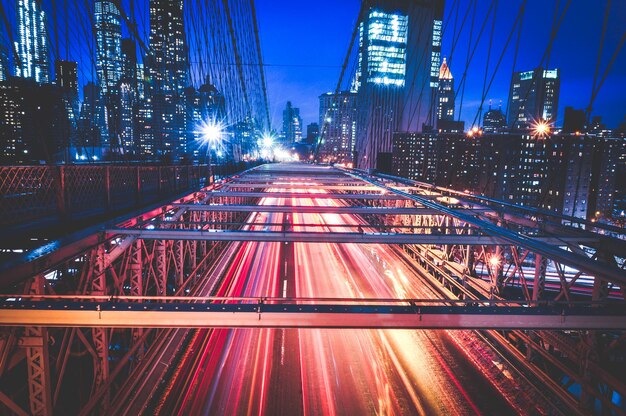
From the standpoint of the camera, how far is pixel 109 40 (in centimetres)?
1506

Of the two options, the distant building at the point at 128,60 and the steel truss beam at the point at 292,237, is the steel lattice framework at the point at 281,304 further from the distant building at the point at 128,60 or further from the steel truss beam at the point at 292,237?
the distant building at the point at 128,60

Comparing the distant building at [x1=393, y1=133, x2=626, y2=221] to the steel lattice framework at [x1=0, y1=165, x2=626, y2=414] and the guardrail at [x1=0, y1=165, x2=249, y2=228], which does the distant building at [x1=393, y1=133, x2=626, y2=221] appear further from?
the guardrail at [x1=0, y1=165, x2=249, y2=228]

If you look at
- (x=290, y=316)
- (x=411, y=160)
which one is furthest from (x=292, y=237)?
(x=411, y=160)

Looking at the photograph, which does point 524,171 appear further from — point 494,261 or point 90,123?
point 90,123

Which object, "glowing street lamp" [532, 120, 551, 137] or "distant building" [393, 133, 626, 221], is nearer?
"glowing street lamp" [532, 120, 551, 137]

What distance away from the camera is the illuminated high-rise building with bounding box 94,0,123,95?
13320 millimetres

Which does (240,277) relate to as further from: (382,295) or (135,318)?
(135,318)

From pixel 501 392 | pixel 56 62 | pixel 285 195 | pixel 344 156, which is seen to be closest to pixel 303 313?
pixel 501 392

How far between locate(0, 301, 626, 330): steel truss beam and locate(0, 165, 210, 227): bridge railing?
3.94 m

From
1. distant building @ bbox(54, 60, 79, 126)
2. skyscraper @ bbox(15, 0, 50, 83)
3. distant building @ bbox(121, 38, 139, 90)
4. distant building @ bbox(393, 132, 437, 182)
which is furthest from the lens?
distant building @ bbox(393, 132, 437, 182)

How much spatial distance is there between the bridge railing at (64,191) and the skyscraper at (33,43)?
207 inches

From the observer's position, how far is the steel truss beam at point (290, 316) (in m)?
2.82

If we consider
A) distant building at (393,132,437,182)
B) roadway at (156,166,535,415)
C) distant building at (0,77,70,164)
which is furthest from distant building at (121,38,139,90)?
distant building at (393,132,437,182)

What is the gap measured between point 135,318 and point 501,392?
331 inches
